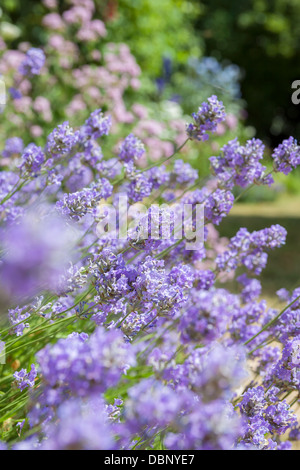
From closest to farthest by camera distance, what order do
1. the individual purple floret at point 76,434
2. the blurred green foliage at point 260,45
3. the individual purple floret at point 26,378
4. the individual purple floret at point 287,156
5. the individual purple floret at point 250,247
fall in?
the individual purple floret at point 76,434 < the individual purple floret at point 26,378 < the individual purple floret at point 287,156 < the individual purple floret at point 250,247 < the blurred green foliage at point 260,45

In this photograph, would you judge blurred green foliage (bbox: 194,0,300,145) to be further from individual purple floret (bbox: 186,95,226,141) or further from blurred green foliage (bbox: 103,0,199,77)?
individual purple floret (bbox: 186,95,226,141)

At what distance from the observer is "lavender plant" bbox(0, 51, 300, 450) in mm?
745

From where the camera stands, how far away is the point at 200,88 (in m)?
8.64

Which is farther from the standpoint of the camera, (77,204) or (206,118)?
(206,118)

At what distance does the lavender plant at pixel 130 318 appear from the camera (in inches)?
29.3

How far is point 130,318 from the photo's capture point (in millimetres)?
1361

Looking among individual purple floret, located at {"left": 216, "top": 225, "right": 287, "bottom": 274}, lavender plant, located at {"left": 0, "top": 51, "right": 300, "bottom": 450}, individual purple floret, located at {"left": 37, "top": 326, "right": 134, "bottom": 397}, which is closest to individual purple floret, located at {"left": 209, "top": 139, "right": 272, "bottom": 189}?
lavender plant, located at {"left": 0, "top": 51, "right": 300, "bottom": 450}

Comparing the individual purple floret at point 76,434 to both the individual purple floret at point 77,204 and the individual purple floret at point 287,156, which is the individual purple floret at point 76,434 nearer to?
the individual purple floret at point 77,204

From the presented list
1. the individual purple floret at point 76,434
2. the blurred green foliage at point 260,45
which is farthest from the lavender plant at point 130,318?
the blurred green foliage at point 260,45

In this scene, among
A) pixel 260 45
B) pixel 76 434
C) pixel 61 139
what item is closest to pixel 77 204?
pixel 61 139

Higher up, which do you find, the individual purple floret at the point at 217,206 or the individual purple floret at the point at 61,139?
the individual purple floret at the point at 61,139

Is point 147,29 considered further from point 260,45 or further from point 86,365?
point 260,45

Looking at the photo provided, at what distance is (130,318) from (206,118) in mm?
785
